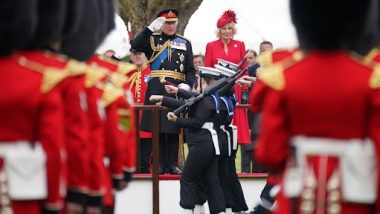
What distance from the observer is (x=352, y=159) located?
7.26 m

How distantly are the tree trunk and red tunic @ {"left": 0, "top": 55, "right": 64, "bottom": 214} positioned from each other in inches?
490

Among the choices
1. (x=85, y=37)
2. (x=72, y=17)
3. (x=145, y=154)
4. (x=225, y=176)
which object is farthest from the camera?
(x=145, y=154)

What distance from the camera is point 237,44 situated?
1574 centimetres

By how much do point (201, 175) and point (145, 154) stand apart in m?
1.22

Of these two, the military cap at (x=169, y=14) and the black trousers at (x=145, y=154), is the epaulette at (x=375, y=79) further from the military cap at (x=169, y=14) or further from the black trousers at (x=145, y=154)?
the military cap at (x=169, y=14)

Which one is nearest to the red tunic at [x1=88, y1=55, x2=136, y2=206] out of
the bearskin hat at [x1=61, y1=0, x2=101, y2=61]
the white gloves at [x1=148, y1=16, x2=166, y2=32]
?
the bearskin hat at [x1=61, y1=0, x2=101, y2=61]

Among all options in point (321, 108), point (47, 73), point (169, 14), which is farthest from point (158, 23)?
point (321, 108)

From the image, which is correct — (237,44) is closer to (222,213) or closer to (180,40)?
(180,40)

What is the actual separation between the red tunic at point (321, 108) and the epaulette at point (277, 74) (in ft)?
0.05

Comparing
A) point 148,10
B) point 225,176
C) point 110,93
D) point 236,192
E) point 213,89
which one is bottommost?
point 236,192

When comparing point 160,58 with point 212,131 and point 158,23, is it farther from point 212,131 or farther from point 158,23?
point 212,131

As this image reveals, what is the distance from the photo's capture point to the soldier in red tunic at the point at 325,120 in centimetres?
727

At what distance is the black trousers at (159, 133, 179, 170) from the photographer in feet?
48.0

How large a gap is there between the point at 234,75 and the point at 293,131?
20.8 ft
